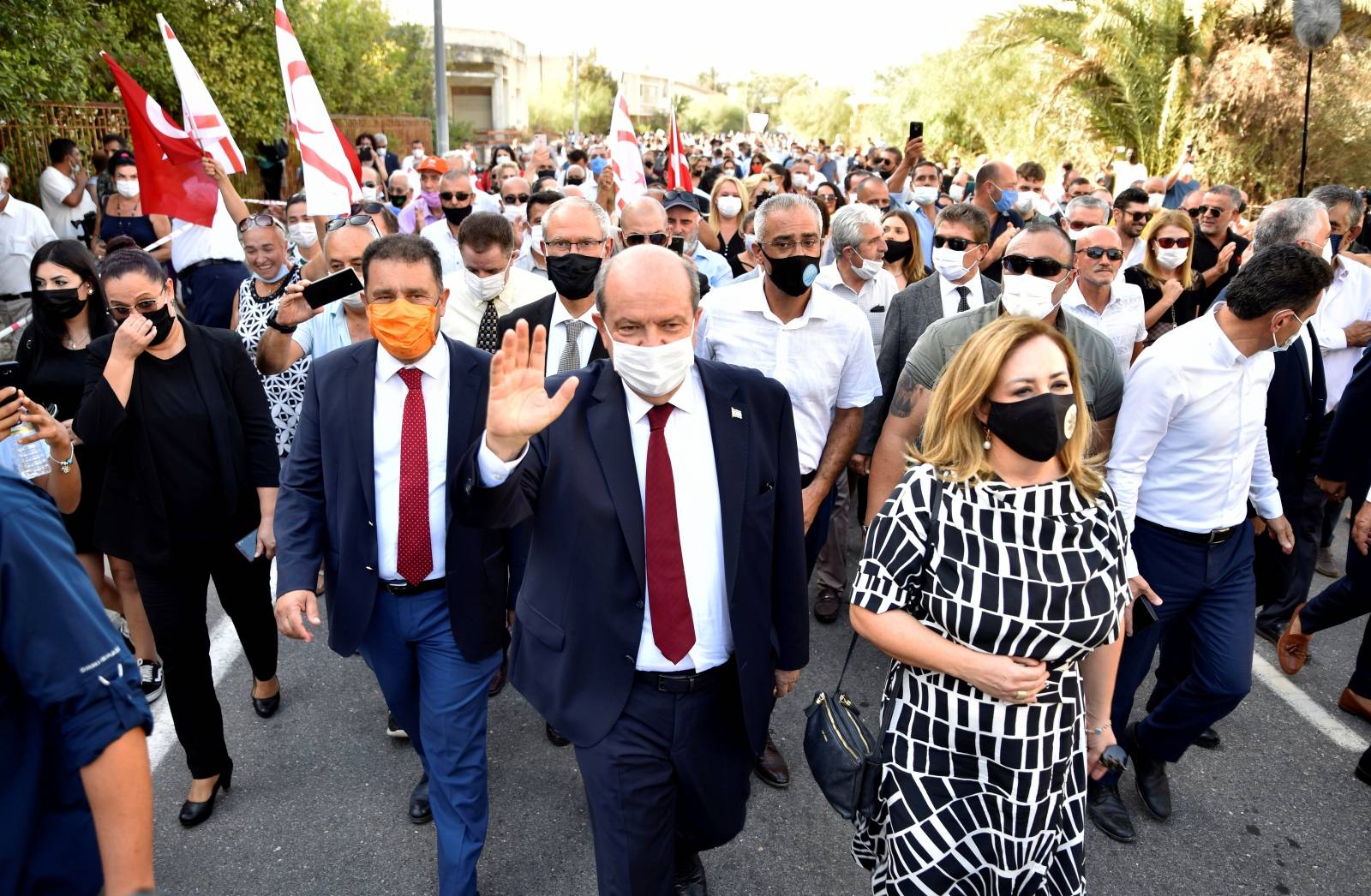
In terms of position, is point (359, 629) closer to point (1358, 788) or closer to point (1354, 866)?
point (1354, 866)

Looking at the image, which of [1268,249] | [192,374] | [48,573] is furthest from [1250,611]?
[192,374]

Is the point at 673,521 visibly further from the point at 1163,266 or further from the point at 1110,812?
the point at 1163,266

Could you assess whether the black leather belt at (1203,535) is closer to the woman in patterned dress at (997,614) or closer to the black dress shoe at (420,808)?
the woman in patterned dress at (997,614)

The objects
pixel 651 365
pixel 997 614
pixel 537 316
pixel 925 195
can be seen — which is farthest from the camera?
pixel 925 195

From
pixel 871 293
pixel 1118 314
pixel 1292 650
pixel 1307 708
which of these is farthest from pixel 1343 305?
pixel 871 293

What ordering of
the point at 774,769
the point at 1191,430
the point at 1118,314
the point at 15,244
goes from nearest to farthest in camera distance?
the point at 1191,430
the point at 774,769
the point at 1118,314
the point at 15,244

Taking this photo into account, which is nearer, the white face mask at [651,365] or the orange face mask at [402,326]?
the white face mask at [651,365]

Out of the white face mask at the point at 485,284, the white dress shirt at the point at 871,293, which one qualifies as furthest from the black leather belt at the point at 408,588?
the white dress shirt at the point at 871,293

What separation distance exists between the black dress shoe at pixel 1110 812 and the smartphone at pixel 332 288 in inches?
137

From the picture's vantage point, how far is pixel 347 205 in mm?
6559

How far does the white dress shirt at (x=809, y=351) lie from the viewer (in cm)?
415

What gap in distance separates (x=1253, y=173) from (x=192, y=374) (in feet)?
62.7

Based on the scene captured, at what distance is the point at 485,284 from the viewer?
5.05m

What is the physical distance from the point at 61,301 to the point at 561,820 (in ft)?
9.77
